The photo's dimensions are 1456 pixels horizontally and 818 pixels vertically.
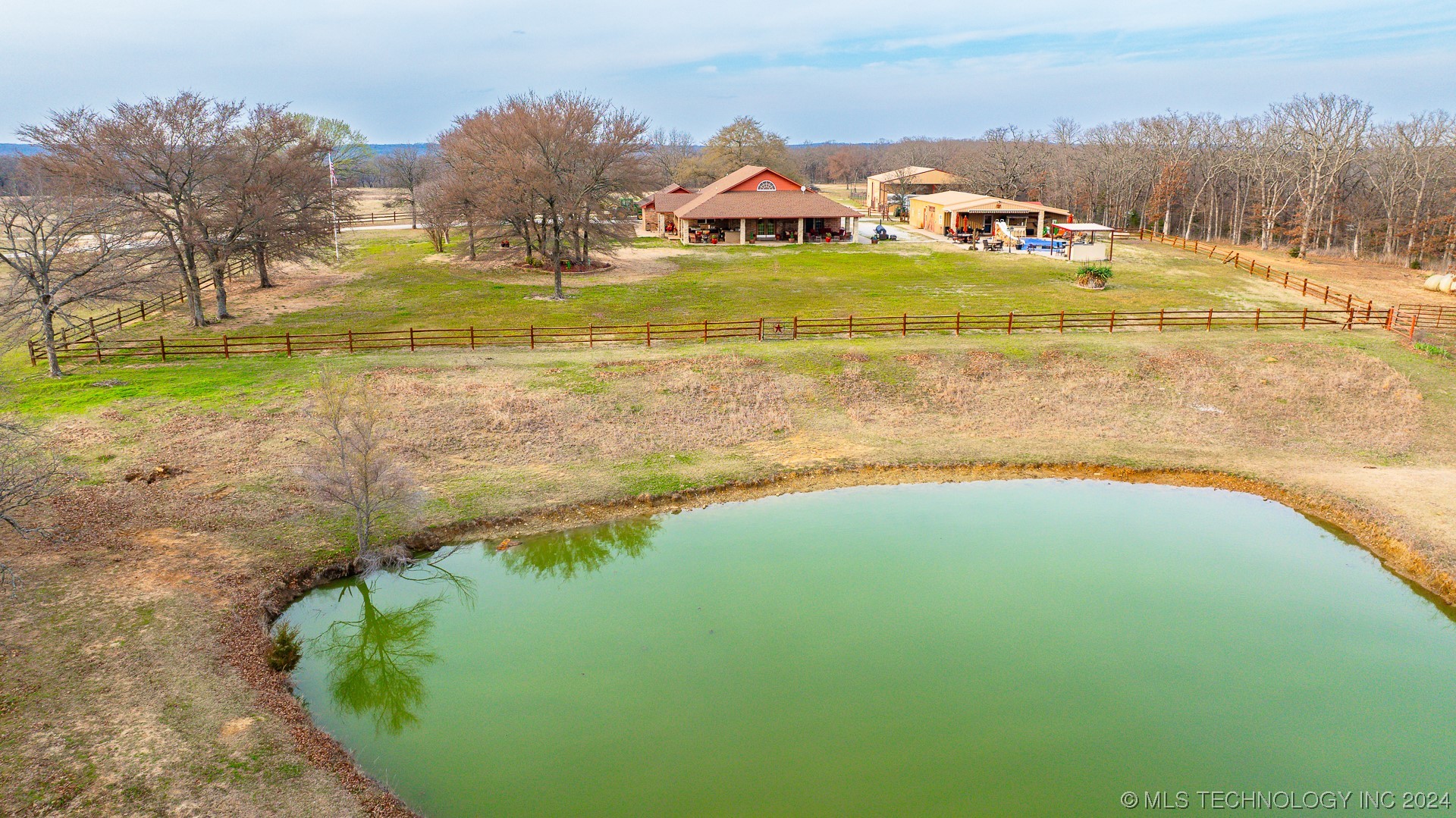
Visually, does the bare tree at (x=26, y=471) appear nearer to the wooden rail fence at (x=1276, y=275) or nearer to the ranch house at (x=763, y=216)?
the wooden rail fence at (x=1276, y=275)

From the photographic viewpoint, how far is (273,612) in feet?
48.6

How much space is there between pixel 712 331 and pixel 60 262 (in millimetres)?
21644

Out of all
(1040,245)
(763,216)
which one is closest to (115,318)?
(763,216)

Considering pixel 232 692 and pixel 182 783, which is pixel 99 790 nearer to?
pixel 182 783

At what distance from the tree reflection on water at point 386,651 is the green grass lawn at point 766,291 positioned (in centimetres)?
1864

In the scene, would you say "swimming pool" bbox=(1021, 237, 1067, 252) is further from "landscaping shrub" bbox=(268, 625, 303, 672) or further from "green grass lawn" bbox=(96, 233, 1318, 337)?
"landscaping shrub" bbox=(268, 625, 303, 672)

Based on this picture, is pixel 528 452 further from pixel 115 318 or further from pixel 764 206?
pixel 764 206

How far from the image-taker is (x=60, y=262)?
90.3 feet

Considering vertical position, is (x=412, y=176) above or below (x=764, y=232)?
above

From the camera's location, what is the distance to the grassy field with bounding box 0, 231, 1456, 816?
11.1 metres

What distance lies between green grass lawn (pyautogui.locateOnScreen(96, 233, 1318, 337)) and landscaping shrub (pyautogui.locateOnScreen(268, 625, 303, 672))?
2032cm

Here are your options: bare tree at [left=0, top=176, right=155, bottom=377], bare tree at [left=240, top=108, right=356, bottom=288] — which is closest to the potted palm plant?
bare tree at [left=240, top=108, right=356, bottom=288]

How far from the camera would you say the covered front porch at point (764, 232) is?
5672 centimetres

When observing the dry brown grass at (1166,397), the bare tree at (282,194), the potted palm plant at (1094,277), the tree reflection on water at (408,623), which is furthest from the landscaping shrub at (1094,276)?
the bare tree at (282,194)
